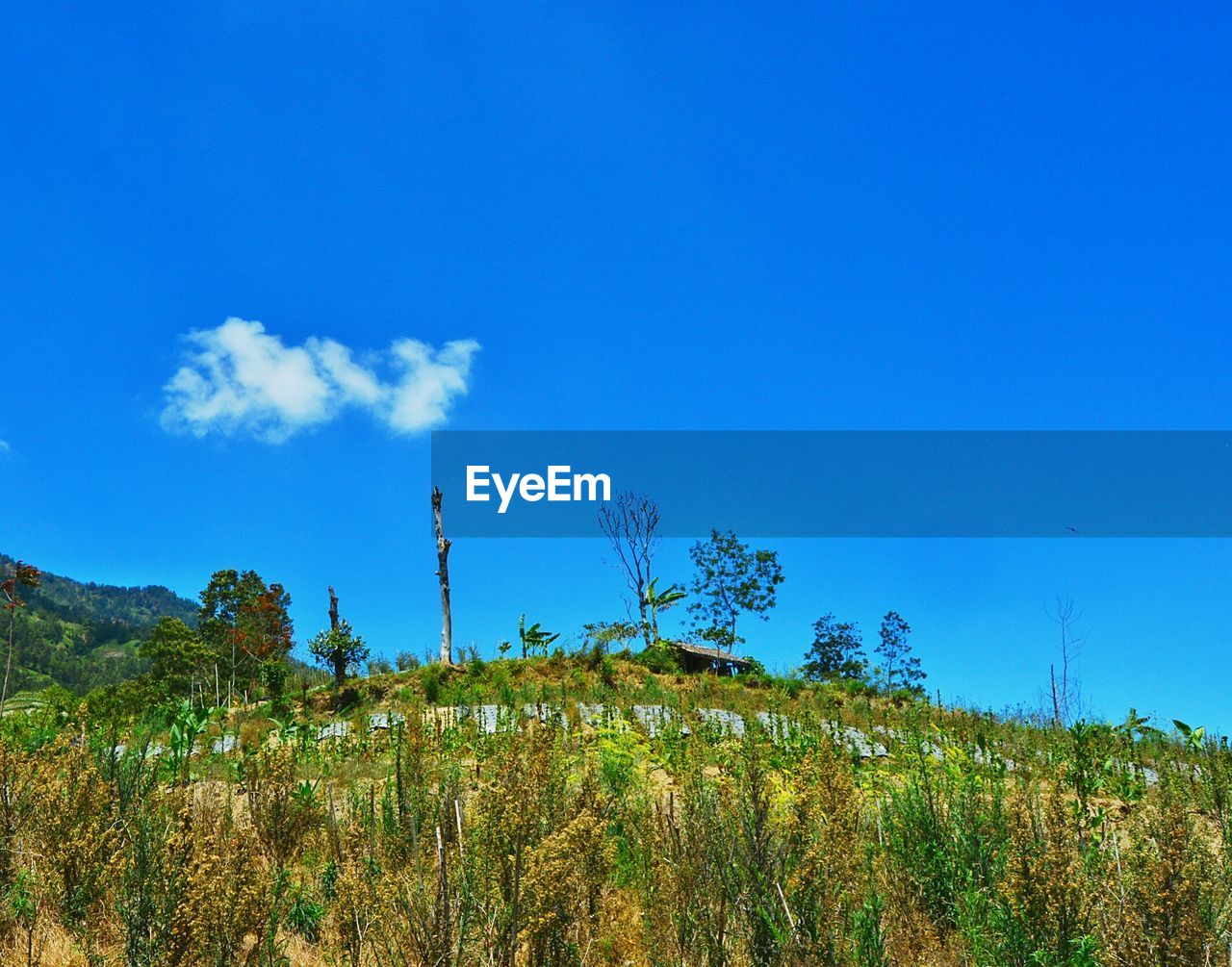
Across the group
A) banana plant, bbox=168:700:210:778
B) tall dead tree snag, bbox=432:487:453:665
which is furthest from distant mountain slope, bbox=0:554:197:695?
banana plant, bbox=168:700:210:778

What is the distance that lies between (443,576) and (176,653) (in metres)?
12.7

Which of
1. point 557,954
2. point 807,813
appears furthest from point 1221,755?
point 557,954

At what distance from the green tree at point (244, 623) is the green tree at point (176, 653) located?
0.53 m

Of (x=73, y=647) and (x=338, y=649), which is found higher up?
(x=73, y=647)

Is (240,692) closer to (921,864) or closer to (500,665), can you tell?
(500,665)

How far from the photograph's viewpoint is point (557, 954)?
387 centimetres

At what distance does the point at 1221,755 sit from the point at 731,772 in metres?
8.93

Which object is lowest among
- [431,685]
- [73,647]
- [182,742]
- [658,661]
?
[182,742]

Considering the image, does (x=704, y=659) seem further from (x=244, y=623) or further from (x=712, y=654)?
(x=244, y=623)

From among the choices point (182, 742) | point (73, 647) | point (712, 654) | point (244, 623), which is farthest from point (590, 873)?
point (73, 647)

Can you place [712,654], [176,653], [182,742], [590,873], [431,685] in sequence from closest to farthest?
1. [590,873]
2. [182,742]
3. [431,685]
4. [712,654]
5. [176,653]

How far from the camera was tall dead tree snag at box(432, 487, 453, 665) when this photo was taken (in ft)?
75.0

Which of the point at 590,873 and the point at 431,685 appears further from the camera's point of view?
the point at 431,685

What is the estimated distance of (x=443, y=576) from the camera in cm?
2464
